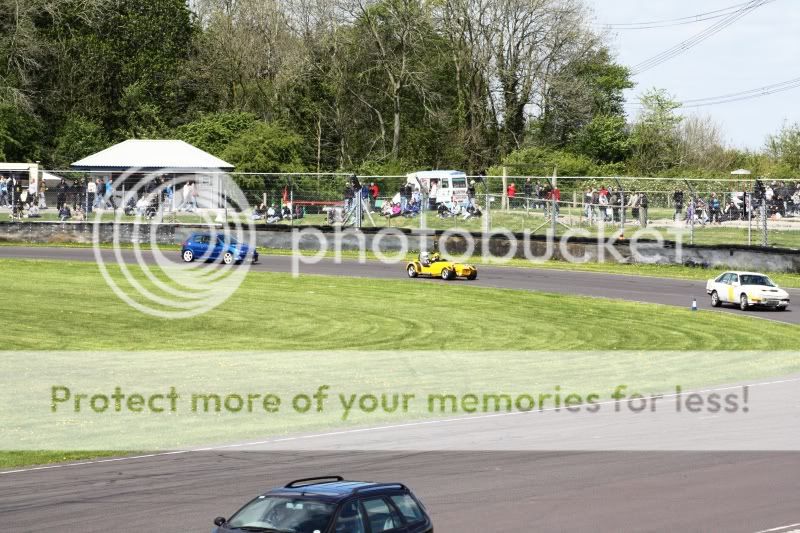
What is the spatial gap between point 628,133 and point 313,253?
51.9m

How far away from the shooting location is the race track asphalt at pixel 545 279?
132 ft

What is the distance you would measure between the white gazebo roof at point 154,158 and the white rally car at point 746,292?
42.6m

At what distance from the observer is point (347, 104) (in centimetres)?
9794

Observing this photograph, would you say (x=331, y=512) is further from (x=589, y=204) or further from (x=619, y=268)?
(x=589, y=204)

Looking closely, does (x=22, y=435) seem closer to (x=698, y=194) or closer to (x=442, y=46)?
(x=698, y=194)

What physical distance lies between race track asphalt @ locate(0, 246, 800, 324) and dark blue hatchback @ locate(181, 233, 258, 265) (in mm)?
799

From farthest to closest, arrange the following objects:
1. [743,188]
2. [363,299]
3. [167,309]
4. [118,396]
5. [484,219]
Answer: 1. [484,219]
2. [743,188]
3. [363,299]
4. [167,309]
5. [118,396]

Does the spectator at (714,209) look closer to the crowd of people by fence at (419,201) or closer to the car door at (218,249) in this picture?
the crowd of people by fence at (419,201)

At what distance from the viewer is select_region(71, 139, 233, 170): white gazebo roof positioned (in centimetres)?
7669

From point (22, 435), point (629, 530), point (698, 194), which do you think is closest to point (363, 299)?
point (698, 194)

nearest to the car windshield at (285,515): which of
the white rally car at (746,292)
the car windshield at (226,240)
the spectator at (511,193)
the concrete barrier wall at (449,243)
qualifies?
the white rally car at (746,292)

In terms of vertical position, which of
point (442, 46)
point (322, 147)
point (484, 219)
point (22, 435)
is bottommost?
point (22, 435)

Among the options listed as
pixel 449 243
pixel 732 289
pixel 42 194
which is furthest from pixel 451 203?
pixel 42 194

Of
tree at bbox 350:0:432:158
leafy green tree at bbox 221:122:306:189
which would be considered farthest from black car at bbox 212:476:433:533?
tree at bbox 350:0:432:158
